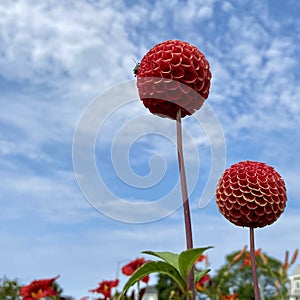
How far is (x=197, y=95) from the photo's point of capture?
1815mm

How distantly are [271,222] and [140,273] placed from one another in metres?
0.68

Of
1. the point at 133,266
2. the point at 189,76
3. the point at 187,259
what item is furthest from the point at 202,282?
the point at 187,259

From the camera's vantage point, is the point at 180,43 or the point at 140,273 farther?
the point at 180,43

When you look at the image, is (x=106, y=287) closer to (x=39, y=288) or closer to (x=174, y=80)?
(x=39, y=288)

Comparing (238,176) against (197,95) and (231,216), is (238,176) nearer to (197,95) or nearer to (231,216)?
(231,216)

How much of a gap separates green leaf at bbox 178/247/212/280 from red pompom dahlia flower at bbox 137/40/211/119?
0.62m

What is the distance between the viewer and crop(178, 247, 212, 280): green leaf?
1357mm

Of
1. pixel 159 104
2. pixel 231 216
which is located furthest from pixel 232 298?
pixel 159 104

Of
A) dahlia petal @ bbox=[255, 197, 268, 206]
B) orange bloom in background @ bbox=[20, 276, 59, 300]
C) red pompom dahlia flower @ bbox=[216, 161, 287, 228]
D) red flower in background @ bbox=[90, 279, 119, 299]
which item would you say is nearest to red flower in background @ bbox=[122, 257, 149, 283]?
red flower in background @ bbox=[90, 279, 119, 299]

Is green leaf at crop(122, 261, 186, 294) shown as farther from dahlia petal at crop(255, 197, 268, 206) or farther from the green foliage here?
dahlia petal at crop(255, 197, 268, 206)

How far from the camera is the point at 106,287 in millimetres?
3271

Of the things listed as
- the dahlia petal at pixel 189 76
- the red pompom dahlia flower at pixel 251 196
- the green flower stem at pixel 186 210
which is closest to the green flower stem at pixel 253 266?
the red pompom dahlia flower at pixel 251 196

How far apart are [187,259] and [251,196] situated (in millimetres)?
568

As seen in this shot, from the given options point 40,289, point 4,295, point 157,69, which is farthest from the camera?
point 4,295
